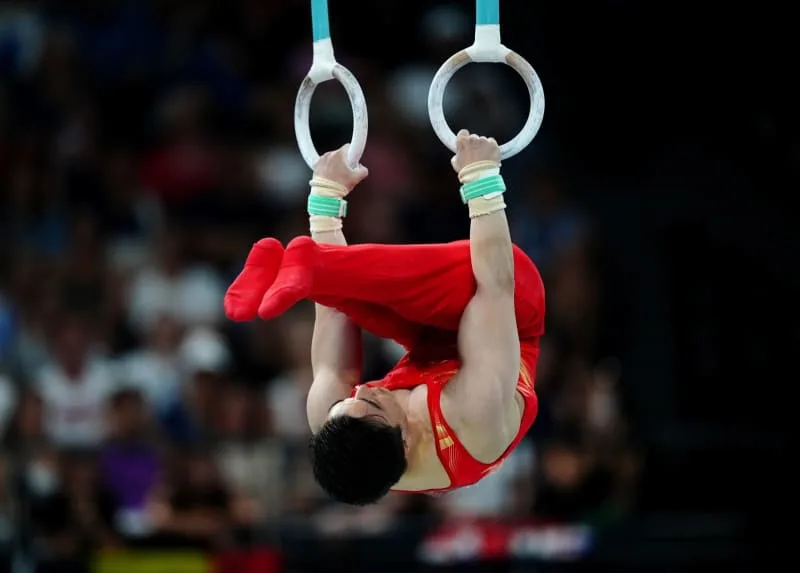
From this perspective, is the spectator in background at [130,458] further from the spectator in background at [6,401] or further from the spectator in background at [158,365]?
the spectator in background at [6,401]

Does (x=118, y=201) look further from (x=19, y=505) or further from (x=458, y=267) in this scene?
(x=458, y=267)

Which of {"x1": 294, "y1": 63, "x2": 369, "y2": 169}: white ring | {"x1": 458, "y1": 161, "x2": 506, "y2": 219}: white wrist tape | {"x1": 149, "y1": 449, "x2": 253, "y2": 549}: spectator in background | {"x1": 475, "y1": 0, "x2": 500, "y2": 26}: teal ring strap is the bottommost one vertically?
{"x1": 149, "y1": 449, "x2": 253, "y2": 549}: spectator in background

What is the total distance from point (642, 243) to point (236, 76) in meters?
2.71

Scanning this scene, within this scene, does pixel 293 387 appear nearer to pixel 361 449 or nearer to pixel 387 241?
pixel 387 241

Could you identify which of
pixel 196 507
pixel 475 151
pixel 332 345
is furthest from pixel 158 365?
pixel 475 151

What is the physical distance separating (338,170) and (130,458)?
313cm

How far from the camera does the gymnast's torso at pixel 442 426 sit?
3.96 metres

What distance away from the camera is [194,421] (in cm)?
725

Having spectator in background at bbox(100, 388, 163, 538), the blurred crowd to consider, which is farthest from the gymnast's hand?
spectator in background at bbox(100, 388, 163, 538)

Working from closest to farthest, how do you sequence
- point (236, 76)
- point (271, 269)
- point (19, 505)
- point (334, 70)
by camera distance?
point (271, 269)
point (334, 70)
point (19, 505)
point (236, 76)

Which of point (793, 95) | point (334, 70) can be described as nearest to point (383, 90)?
point (793, 95)

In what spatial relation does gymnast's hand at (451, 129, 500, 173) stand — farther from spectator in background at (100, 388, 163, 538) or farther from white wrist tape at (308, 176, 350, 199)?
spectator in background at (100, 388, 163, 538)

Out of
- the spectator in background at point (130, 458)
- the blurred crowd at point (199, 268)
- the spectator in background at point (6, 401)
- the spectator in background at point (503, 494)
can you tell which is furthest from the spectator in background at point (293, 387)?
the spectator in background at point (6, 401)

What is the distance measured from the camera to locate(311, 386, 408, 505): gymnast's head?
3.82 metres
